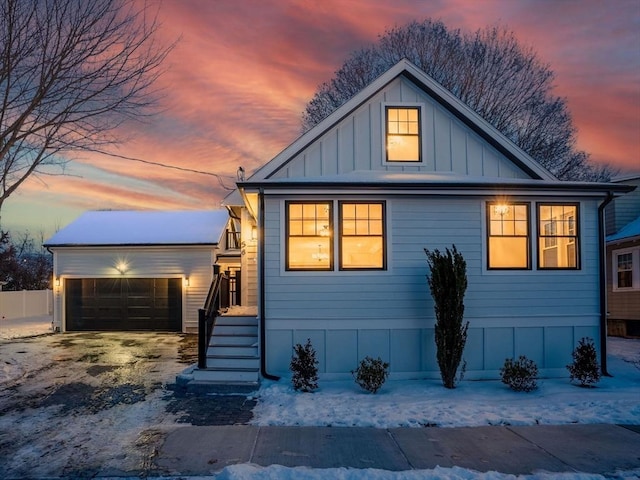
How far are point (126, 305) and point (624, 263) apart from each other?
19465 mm

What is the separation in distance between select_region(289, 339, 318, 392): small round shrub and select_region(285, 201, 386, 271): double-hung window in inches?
73.8

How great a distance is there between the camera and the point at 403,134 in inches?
422

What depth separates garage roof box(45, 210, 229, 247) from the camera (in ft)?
61.7

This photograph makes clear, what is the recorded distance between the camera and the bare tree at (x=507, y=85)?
22891 mm

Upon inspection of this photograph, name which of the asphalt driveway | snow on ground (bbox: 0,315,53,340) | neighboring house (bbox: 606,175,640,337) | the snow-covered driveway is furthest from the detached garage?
neighboring house (bbox: 606,175,640,337)

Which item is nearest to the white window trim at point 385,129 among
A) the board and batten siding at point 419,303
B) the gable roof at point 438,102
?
the gable roof at point 438,102

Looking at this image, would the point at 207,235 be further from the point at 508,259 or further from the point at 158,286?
the point at 508,259

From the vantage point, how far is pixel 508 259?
10062 millimetres

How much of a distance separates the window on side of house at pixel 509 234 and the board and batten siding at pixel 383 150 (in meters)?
1.04

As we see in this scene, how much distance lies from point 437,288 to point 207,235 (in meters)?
12.1

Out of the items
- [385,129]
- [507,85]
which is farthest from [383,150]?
[507,85]

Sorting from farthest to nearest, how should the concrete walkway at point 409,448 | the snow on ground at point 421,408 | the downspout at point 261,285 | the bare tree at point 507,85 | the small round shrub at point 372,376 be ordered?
the bare tree at point 507,85, the downspout at point 261,285, the small round shrub at point 372,376, the snow on ground at point 421,408, the concrete walkway at point 409,448

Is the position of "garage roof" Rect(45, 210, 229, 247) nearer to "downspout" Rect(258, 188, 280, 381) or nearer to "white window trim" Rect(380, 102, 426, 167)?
"downspout" Rect(258, 188, 280, 381)

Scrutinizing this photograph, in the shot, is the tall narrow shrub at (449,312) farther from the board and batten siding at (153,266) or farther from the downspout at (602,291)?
the board and batten siding at (153,266)
